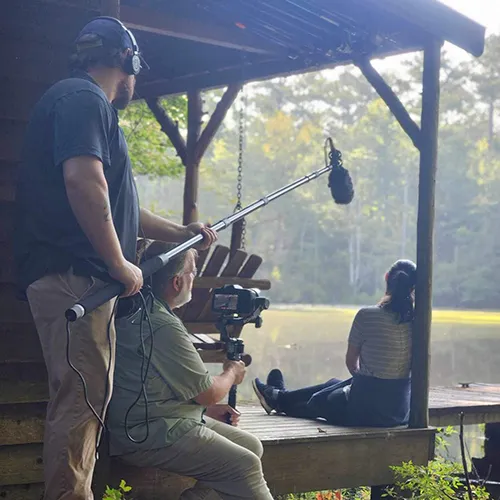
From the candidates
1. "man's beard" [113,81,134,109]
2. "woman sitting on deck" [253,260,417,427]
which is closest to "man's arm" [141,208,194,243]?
"man's beard" [113,81,134,109]

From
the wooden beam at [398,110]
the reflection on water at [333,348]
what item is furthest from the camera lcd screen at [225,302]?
the reflection on water at [333,348]

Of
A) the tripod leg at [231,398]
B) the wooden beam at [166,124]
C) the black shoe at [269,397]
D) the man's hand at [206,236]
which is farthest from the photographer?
the wooden beam at [166,124]

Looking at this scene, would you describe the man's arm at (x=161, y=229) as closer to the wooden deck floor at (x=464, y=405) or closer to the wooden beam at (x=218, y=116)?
the wooden deck floor at (x=464, y=405)

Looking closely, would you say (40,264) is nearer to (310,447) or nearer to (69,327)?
(69,327)

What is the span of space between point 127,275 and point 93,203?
0.25 m

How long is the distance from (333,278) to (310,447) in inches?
1455

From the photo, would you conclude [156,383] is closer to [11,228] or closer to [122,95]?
[11,228]

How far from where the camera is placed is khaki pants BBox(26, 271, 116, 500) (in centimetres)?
307

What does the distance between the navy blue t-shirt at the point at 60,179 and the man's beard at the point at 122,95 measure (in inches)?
5.1

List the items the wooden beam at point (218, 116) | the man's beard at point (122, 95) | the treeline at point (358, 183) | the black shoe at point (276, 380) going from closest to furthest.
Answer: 1. the man's beard at point (122, 95)
2. the black shoe at point (276, 380)
3. the wooden beam at point (218, 116)
4. the treeline at point (358, 183)

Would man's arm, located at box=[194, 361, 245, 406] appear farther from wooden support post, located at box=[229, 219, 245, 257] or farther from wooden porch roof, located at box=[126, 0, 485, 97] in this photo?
wooden support post, located at box=[229, 219, 245, 257]

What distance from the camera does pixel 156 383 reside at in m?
3.59

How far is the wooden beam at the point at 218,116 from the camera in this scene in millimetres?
8430

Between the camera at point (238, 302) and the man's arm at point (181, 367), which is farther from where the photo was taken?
the camera at point (238, 302)
